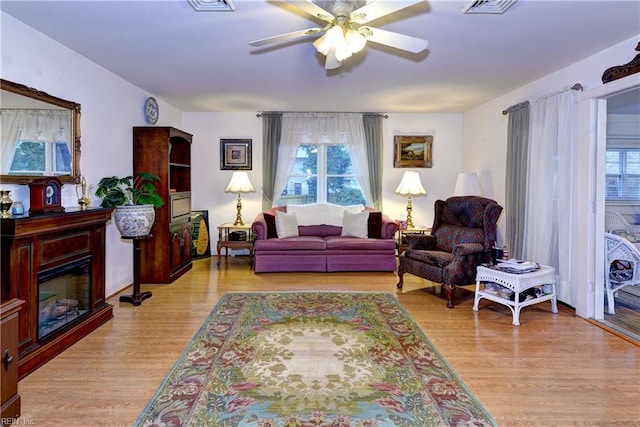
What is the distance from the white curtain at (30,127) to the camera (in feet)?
8.55

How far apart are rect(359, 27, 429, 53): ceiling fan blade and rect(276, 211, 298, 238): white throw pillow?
3288mm

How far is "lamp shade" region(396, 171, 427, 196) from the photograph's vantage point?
19.5 ft

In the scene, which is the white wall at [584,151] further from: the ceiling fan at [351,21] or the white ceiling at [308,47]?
the ceiling fan at [351,21]

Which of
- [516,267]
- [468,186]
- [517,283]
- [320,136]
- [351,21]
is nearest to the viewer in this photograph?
[351,21]

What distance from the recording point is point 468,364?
2543 mm

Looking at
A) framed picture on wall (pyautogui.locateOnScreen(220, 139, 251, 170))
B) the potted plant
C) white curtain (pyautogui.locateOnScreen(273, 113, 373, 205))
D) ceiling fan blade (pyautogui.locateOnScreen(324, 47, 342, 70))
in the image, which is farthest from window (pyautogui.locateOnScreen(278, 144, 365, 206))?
ceiling fan blade (pyautogui.locateOnScreen(324, 47, 342, 70))

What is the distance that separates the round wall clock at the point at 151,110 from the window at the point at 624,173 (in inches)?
262

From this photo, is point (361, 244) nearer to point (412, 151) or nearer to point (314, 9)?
point (412, 151)

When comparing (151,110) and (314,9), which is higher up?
(151,110)

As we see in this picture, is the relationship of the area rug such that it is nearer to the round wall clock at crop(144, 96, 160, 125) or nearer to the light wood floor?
the light wood floor

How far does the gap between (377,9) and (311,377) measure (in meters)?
2.21

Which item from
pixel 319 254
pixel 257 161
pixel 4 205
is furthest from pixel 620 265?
pixel 4 205

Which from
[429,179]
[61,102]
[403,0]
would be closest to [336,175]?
[429,179]

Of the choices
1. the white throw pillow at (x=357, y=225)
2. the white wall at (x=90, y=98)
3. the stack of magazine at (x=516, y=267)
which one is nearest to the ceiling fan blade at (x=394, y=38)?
the stack of magazine at (x=516, y=267)
